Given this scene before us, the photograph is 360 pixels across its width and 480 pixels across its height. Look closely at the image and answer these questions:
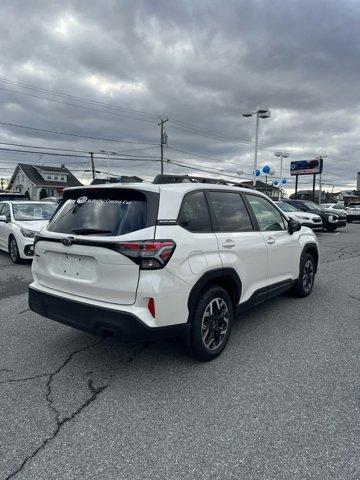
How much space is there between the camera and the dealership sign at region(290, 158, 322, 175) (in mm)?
43588

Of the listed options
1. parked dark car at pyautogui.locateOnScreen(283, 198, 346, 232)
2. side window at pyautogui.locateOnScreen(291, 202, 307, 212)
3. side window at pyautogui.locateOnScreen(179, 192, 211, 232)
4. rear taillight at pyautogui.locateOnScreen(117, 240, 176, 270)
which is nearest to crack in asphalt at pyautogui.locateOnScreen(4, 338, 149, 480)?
rear taillight at pyautogui.locateOnScreen(117, 240, 176, 270)

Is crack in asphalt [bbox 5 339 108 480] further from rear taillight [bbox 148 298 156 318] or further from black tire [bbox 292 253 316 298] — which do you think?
black tire [bbox 292 253 316 298]

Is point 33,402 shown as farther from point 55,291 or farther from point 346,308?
point 346,308

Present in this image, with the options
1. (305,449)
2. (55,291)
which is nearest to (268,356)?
(305,449)

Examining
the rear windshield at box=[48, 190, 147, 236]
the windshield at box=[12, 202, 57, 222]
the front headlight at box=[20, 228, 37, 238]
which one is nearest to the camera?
the rear windshield at box=[48, 190, 147, 236]

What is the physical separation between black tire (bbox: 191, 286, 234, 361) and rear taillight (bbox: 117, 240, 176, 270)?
67cm

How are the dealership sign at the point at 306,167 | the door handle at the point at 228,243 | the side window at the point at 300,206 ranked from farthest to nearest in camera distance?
1. the dealership sign at the point at 306,167
2. the side window at the point at 300,206
3. the door handle at the point at 228,243

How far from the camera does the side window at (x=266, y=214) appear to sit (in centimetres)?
454

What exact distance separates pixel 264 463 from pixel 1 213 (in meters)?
9.94

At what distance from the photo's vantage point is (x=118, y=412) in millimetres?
2750

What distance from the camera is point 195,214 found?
11.4ft

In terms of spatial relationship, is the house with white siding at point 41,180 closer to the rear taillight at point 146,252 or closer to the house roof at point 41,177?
the house roof at point 41,177

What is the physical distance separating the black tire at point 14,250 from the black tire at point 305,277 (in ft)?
21.4

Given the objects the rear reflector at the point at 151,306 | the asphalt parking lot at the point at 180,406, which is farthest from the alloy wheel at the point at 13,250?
the rear reflector at the point at 151,306
